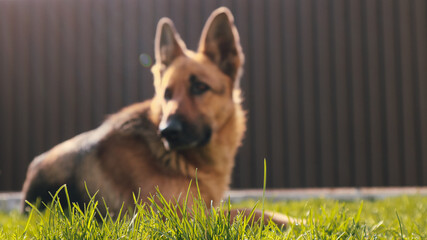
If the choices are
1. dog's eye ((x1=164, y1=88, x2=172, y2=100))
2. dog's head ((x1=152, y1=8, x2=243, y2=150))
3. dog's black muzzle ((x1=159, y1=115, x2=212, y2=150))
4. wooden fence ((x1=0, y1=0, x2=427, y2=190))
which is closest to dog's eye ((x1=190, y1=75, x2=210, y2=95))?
dog's head ((x1=152, y1=8, x2=243, y2=150))

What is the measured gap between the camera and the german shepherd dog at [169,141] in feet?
8.11

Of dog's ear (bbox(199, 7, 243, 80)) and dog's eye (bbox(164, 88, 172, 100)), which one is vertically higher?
dog's ear (bbox(199, 7, 243, 80))

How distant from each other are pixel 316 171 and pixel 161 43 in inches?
162

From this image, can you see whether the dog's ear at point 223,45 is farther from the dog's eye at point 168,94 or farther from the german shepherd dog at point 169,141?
the dog's eye at point 168,94

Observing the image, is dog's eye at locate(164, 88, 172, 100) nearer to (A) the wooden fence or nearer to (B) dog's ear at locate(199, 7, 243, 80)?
(B) dog's ear at locate(199, 7, 243, 80)

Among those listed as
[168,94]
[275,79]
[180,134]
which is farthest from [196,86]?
[275,79]

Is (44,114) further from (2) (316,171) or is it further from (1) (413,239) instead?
(1) (413,239)

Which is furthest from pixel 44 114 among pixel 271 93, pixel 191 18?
pixel 271 93

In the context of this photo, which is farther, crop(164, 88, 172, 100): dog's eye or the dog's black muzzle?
crop(164, 88, 172, 100): dog's eye

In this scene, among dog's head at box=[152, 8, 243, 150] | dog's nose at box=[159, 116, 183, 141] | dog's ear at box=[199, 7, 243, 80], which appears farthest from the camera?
dog's ear at box=[199, 7, 243, 80]

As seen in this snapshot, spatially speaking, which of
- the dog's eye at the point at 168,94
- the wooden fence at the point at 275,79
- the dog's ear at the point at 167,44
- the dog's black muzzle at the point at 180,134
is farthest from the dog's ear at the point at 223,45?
the wooden fence at the point at 275,79

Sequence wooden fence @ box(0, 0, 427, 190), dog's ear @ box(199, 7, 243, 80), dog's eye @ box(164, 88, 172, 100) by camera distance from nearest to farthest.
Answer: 1. dog's eye @ box(164, 88, 172, 100)
2. dog's ear @ box(199, 7, 243, 80)
3. wooden fence @ box(0, 0, 427, 190)

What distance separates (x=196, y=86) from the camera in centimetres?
278

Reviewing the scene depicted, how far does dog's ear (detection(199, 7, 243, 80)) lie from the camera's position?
2945mm
